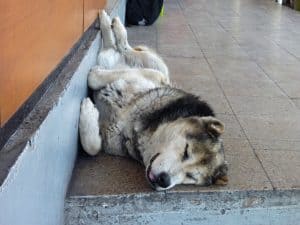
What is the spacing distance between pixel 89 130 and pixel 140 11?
4.13 metres

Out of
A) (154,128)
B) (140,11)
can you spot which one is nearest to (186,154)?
(154,128)

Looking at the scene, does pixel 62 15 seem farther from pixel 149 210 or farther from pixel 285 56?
pixel 285 56

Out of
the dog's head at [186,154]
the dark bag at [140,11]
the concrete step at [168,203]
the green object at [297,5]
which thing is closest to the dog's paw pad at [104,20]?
the dog's head at [186,154]

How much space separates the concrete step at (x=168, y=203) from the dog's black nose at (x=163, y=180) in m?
0.08

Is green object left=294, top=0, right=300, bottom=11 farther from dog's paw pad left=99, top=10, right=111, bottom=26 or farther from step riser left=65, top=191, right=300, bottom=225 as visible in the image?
step riser left=65, top=191, right=300, bottom=225

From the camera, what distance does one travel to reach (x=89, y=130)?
265cm

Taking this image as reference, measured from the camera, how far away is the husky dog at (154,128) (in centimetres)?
236

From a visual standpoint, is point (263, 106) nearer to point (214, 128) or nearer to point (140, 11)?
point (214, 128)

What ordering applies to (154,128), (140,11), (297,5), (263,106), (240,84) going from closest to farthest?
(154,128) → (263,106) → (240,84) → (140,11) → (297,5)

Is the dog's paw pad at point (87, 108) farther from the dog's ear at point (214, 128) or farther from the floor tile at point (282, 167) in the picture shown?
the floor tile at point (282, 167)

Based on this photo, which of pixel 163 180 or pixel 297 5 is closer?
pixel 163 180

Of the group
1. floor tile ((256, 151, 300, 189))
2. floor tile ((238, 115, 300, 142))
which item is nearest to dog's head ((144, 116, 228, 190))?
floor tile ((256, 151, 300, 189))

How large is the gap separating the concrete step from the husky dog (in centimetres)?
7

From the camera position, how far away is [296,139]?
10.2 ft
